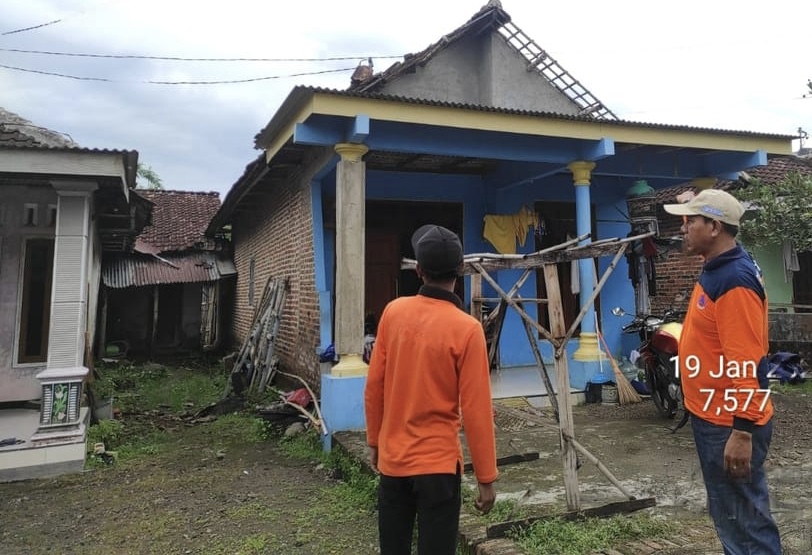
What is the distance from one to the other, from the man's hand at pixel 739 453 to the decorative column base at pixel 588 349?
15.8ft

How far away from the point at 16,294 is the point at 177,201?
1222 cm

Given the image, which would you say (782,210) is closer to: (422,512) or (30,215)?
(422,512)

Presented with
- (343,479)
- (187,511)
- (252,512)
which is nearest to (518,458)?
(343,479)

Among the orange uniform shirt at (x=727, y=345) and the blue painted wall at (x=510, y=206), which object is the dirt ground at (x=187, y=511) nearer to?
the orange uniform shirt at (x=727, y=345)

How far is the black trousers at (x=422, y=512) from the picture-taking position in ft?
6.12

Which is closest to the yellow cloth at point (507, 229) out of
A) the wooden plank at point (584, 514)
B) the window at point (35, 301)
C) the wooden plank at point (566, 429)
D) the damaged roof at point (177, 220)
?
the wooden plank at point (566, 429)

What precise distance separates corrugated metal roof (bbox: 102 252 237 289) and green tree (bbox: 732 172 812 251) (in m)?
11.1

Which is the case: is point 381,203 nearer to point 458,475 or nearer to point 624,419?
point 624,419

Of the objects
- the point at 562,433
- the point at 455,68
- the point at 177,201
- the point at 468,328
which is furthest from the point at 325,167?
the point at 177,201

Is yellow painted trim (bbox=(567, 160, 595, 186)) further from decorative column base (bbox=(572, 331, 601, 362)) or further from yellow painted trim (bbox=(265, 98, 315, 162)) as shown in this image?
yellow painted trim (bbox=(265, 98, 315, 162))

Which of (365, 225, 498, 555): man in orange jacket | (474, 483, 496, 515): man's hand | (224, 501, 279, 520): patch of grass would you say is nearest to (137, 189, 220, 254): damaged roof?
(224, 501, 279, 520): patch of grass

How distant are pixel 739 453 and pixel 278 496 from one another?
3.41 meters

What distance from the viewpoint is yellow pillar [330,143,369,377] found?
5215mm

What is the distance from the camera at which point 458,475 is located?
1952 millimetres
